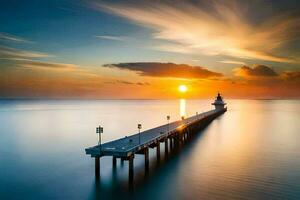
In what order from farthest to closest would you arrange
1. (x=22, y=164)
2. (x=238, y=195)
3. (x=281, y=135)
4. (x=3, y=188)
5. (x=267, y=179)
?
(x=281, y=135) < (x=22, y=164) < (x=267, y=179) < (x=3, y=188) < (x=238, y=195)

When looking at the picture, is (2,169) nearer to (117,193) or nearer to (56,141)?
(117,193)

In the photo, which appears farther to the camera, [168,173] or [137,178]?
[168,173]

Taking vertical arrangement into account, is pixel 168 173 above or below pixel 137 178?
below

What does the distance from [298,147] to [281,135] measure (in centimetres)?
1399

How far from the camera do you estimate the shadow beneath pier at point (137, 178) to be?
22830mm

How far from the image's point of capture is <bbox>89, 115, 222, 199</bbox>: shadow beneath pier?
22.8m

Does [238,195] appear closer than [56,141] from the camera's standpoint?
Yes

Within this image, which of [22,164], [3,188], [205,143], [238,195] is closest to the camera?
[238,195]

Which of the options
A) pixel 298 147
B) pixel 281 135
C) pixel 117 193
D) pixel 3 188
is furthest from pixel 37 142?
pixel 281 135

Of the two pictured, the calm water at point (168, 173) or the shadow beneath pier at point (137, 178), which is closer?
the shadow beneath pier at point (137, 178)

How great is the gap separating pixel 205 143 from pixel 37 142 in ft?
85.8

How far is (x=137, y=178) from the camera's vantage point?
26.5 meters

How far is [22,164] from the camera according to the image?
33.6 m

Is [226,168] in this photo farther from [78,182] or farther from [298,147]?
[298,147]
